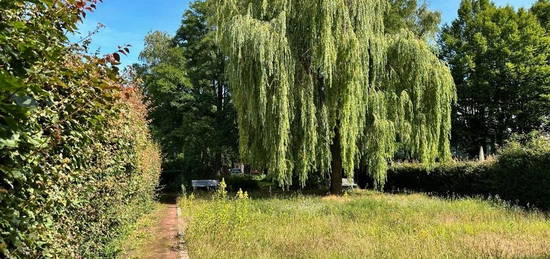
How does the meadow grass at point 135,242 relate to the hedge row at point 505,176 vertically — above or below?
below

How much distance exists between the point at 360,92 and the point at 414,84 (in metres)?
2.64

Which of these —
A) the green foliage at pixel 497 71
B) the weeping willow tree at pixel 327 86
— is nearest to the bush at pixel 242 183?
the weeping willow tree at pixel 327 86

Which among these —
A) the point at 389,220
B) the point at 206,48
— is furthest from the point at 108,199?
the point at 206,48

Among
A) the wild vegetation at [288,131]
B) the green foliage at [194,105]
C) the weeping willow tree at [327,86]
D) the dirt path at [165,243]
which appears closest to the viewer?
the wild vegetation at [288,131]

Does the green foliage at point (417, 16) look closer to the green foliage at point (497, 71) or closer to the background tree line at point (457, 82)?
the background tree line at point (457, 82)

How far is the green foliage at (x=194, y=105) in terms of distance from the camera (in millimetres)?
22391

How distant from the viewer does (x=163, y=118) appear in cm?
2495

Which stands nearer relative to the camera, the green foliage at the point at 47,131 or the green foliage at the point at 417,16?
the green foliage at the point at 47,131

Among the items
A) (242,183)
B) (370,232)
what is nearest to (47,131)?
(370,232)

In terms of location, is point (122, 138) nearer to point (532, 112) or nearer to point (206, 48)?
point (206, 48)

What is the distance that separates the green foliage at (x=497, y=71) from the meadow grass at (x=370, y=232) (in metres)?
17.6

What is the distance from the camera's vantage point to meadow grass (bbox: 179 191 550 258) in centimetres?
646

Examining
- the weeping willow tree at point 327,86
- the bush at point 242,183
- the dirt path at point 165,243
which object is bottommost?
the dirt path at point 165,243

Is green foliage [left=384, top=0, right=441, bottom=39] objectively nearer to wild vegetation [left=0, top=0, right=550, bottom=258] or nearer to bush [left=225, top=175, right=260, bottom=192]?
wild vegetation [left=0, top=0, right=550, bottom=258]
